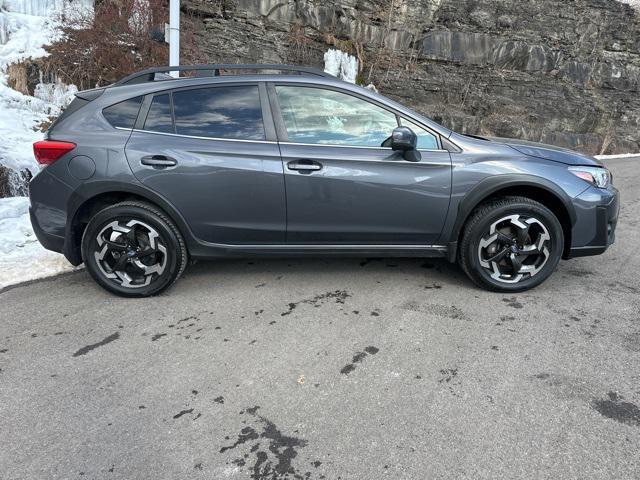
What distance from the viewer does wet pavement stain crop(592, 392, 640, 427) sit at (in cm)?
231

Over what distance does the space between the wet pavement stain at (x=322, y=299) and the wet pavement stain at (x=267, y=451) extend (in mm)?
1235

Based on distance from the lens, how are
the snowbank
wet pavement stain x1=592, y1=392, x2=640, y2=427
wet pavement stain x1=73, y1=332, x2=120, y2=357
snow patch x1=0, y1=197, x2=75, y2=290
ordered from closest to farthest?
1. wet pavement stain x1=592, y1=392, x2=640, y2=427
2. wet pavement stain x1=73, y1=332, x2=120, y2=357
3. snow patch x1=0, y1=197, x2=75, y2=290
4. the snowbank

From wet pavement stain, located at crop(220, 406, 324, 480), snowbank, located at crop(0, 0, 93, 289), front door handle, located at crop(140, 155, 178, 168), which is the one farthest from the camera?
snowbank, located at crop(0, 0, 93, 289)

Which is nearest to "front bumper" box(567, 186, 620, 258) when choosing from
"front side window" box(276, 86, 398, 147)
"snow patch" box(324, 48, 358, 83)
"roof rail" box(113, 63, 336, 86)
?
"front side window" box(276, 86, 398, 147)

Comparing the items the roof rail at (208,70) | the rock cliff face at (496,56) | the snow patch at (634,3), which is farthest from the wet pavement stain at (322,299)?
the snow patch at (634,3)

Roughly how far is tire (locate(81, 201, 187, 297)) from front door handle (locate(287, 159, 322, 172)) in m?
1.06

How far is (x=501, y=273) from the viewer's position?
3.76m

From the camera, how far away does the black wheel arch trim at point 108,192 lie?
3471mm

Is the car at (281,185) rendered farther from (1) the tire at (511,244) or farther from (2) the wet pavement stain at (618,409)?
(2) the wet pavement stain at (618,409)

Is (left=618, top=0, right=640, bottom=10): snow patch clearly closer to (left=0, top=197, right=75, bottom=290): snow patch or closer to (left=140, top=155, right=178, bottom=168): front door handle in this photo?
(left=140, top=155, right=178, bottom=168): front door handle

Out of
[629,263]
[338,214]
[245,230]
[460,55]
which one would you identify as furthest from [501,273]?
[460,55]

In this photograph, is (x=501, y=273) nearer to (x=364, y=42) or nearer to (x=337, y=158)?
(x=337, y=158)

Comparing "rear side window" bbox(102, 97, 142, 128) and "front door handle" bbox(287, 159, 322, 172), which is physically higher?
"rear side window" bbox(102, 97, 142, 128)

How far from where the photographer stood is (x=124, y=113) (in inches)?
140
